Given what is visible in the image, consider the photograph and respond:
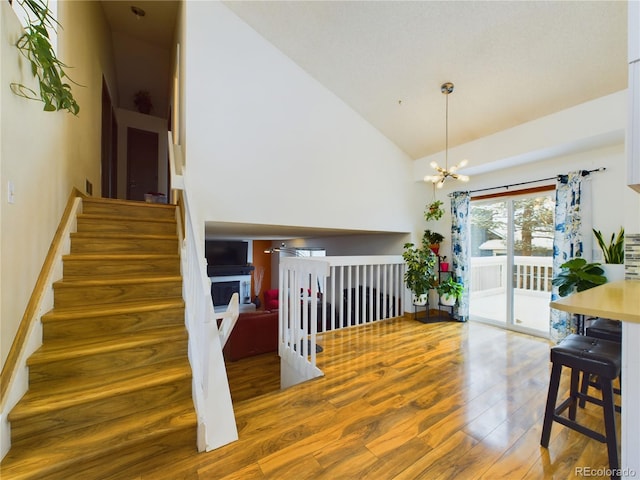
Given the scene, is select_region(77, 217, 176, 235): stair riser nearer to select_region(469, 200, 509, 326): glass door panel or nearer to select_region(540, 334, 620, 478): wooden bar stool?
select_region(540, 334, 620, 478): wooden bar stool

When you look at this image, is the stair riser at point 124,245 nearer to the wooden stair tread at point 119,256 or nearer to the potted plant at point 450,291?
the wooden stair tread at point 119,256

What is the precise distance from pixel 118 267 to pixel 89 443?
1.34 metres

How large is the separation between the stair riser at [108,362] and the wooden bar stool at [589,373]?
2371 millimetres

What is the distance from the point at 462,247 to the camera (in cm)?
438

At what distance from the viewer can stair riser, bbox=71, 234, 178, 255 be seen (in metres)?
2.36

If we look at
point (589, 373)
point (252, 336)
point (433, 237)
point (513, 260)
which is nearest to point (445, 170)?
point (433, 237)

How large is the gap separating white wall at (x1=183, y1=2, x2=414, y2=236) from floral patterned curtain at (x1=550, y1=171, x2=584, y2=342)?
93.1 inches

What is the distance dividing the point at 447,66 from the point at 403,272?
117 inches

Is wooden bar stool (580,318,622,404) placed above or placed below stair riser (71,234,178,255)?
below

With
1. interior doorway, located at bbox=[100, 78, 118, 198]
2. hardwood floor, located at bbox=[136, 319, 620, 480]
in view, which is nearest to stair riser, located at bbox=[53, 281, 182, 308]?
hardwood floor, located at bbox=[136, 319, 620, 480]

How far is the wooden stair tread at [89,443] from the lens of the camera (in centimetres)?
127

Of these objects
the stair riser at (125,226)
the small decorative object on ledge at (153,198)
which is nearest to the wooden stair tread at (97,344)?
the stair riser at (125,226)

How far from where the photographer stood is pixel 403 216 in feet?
15.2

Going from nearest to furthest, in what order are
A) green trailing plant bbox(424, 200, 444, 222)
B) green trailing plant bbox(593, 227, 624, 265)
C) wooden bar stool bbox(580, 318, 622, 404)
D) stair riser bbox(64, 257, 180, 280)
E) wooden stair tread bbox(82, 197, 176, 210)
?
wooden bar stool bbox(580, 318, 622, 404)
stair riser bbox(64, 257, 180, 280)
wooden stair tread bbox(82, 197, 176, 210)
green trailing plant bbox(593, 227, 624, 265)
green trailing plant bbox(424, 200, 444, 222)
